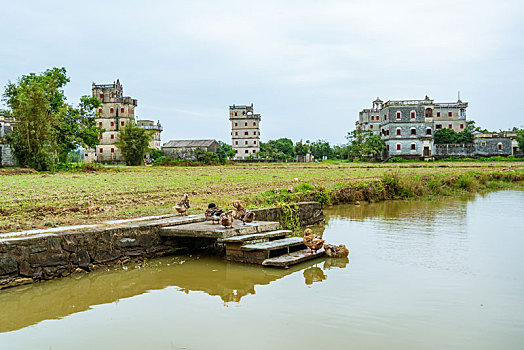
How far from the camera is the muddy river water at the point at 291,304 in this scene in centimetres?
628

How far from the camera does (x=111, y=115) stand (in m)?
75.7

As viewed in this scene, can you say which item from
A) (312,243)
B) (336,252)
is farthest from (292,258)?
(336,252)

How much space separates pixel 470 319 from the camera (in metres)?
6.87

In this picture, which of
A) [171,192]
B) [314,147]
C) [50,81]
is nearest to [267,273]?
[171,192]

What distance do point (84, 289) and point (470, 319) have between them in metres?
6.17

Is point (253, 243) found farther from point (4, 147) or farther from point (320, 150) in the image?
point (320, 150)

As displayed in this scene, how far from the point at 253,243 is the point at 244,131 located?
82414 mm

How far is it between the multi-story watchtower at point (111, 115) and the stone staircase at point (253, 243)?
6695 cm

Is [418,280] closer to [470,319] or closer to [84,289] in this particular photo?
[470,319]

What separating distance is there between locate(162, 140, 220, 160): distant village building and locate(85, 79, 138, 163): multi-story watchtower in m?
10.2

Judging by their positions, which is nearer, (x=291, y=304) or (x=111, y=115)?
(x=291, y=304)

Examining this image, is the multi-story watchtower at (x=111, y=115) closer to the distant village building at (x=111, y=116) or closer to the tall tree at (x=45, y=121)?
the distant village building at (x=111, y=116)

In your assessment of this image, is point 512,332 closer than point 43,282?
Yes

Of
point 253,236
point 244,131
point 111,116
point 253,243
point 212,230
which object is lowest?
point 253,243
